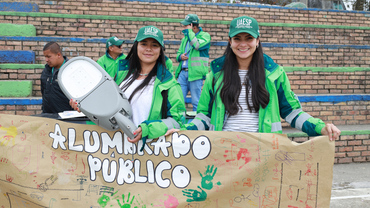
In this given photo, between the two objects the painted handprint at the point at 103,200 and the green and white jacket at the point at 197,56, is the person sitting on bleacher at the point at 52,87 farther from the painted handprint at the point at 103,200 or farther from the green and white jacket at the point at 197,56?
the green and white jacket at the point at 197,56

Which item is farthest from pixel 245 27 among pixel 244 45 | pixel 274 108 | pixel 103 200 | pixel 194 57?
pixel 194 57

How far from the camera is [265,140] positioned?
2.63 meters

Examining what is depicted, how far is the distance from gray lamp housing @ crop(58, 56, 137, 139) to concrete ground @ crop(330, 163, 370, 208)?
9.01 feet

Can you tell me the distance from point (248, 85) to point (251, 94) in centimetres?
7

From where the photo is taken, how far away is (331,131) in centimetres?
251

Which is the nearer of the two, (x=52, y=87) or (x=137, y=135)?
(x=137, y=135)

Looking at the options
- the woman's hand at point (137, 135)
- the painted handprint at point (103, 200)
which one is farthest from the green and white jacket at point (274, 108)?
the painted handprint at point (103, 200)

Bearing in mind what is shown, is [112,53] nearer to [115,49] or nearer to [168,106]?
[115,49]

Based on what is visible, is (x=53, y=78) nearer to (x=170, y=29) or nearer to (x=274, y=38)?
(x=170, y=29)

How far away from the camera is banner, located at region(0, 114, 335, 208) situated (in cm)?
262

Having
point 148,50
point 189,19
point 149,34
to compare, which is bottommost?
point 148,50

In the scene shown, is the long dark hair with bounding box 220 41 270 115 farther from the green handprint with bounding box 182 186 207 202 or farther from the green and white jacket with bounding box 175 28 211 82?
the green and white jacket with bounding box 175 28 211 82

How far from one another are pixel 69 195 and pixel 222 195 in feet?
3.72

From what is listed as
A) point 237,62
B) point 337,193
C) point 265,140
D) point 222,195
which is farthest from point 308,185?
point 337,193
